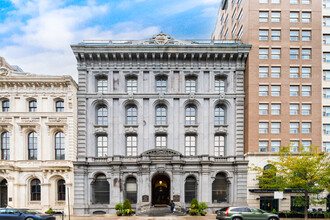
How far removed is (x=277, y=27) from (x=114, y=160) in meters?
24.9

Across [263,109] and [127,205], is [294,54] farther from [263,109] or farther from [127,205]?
[127,205]

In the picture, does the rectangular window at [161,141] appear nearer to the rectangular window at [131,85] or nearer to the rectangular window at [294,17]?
the rectangular window at [131,85]

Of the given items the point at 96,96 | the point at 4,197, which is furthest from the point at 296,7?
the point at 4,197

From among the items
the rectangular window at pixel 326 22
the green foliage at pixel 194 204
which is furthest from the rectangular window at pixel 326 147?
the green foliage at pixel 194 204

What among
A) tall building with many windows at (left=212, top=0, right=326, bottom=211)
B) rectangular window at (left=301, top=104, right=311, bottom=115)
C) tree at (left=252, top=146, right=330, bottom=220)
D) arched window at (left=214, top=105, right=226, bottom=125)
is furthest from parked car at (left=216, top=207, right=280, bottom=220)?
rectangular window at (left=301, top=104, right=311, bottom=115)

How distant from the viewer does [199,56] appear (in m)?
31.4

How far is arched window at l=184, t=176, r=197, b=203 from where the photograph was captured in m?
30.8

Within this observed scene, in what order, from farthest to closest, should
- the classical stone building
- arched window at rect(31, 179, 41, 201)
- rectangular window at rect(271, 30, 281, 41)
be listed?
rectangular window at rect(271, 30, 281, 41) → arched window at rect(31, 179, 41, 201) → the classical stone building

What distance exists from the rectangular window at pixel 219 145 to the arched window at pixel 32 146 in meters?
21.4

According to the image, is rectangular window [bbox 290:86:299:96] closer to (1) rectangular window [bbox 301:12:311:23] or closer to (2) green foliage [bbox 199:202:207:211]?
(1) rectangular window [bbox 301:12:311:23]

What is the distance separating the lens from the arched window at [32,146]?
30609mm

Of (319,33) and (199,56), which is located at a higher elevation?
(319,33)

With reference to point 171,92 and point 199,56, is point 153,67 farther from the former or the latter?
point 199,56

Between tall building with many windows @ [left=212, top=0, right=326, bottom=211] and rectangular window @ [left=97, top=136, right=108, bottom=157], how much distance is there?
1673 cm
